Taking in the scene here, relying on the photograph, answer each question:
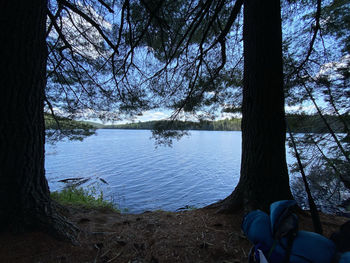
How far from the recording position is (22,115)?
138 cm

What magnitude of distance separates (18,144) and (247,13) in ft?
8.84

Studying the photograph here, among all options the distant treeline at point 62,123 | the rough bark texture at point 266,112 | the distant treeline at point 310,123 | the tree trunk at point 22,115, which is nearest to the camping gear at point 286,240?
the rough bark texture at point 266,112

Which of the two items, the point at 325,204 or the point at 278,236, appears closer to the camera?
the point at 278,236

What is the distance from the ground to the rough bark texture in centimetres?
40

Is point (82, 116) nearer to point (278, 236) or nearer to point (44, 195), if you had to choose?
point (44, 195)

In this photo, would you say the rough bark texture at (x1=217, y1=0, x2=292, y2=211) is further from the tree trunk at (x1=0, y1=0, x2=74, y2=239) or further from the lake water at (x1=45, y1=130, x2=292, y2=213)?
the lake water at (x1=45, y1=130, x2=292, y2=213)

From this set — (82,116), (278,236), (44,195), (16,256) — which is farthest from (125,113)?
(278,236)

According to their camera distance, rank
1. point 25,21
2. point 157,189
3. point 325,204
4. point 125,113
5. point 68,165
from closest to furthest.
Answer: point 25,21, point 125,113, point 325,204, point 157,189, point 68,165

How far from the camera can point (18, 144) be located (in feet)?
4.51

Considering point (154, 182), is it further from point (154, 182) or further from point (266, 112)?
point (266, 112)

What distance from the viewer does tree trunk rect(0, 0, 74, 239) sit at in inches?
51.9

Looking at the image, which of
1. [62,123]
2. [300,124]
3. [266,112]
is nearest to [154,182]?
[62,123]

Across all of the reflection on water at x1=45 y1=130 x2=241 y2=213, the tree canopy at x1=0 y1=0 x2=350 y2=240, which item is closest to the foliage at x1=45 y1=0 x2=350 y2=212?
the tree canopy at x1=0 y1=0 x2=350 y2=240

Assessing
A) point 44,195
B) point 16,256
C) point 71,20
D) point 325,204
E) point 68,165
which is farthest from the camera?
point 68,165
